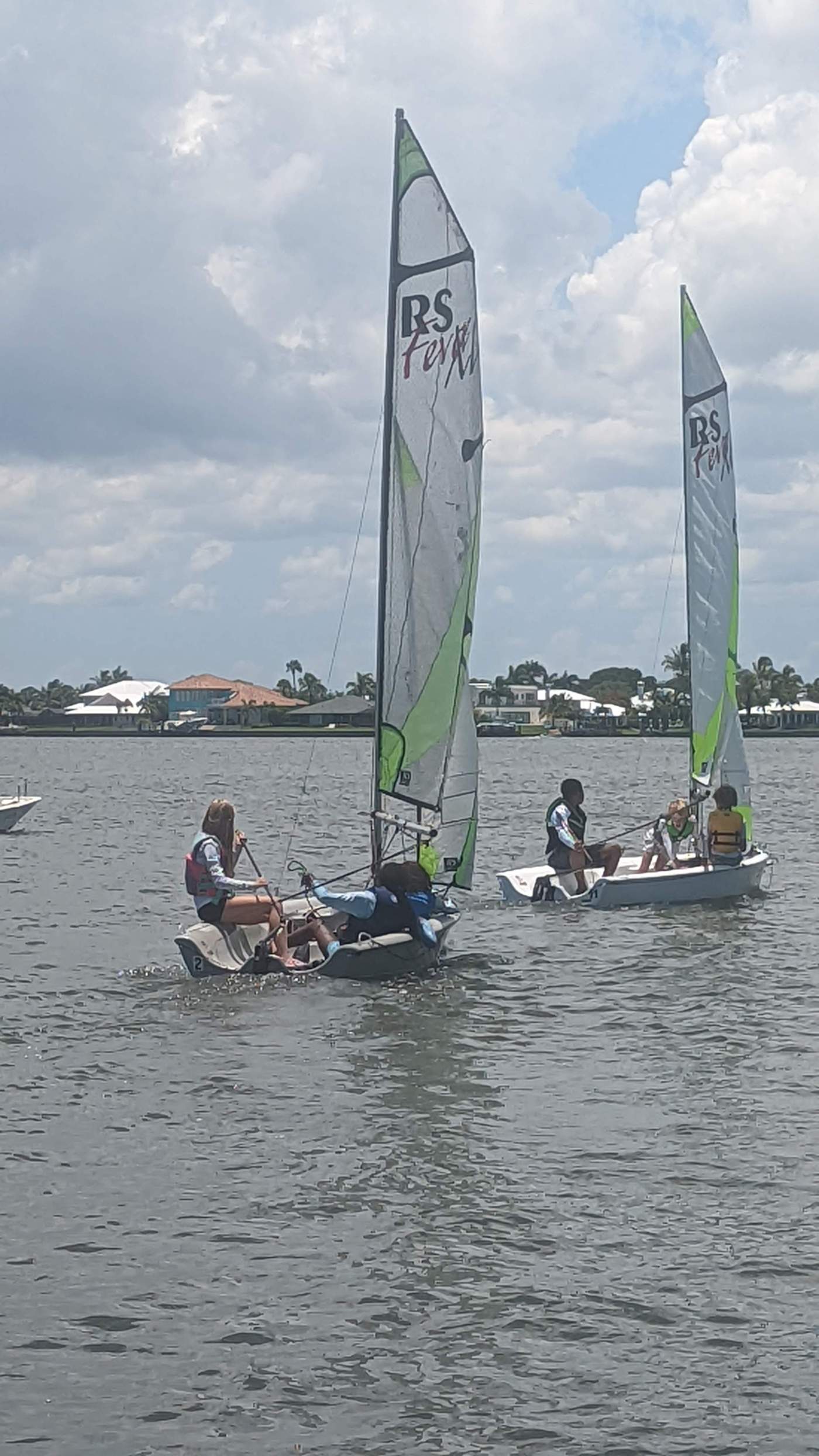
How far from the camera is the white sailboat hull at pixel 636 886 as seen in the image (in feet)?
75.1

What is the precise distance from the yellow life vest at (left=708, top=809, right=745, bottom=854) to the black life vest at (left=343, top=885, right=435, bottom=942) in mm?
7703

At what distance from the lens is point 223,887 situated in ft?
54.3

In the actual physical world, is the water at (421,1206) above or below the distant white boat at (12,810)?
below

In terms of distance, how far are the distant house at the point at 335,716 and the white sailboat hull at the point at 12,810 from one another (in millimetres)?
142251

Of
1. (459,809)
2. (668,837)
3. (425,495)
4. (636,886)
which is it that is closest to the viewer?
(425,495)

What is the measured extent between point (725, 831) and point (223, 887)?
31.1ft

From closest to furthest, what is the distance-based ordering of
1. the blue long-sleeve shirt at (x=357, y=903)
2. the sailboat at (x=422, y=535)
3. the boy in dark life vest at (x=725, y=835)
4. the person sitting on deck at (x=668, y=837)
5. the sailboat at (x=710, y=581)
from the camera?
the blue long-sleeve shirt at (x=357, y=903) → the sailboat at (x=422, y=535) → the boy in dark life vest at (x=725, y=835) → the person sitting on deck at (x=668, y=837) → the sailboat at (x=710, y=581)

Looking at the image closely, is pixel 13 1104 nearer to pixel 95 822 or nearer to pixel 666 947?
pixel 666 947

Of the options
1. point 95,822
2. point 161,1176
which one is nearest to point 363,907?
point 161,1176

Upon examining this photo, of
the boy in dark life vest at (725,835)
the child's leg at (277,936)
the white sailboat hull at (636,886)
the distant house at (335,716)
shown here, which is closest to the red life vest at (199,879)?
the child's leg at (277,936)

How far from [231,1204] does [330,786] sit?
68883mm

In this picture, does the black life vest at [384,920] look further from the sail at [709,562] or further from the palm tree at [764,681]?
the palm tree at [764,681]

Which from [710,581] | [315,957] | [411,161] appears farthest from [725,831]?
[411,161]

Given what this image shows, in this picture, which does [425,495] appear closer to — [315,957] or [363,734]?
[315,957]
